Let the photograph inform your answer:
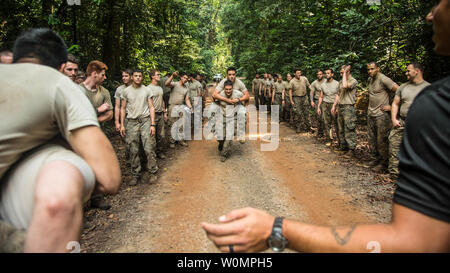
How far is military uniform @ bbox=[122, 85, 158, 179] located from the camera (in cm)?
639

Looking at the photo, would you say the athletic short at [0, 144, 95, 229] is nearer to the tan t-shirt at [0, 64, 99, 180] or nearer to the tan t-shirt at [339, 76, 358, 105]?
the tan t-shirt at [0, 64, 99, 180]

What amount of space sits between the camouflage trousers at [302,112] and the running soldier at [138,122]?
6942 millimetres

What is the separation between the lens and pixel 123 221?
453cm

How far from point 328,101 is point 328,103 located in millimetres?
77

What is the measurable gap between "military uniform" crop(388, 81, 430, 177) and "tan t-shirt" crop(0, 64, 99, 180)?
5.61 metres

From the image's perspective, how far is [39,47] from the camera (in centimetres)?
146

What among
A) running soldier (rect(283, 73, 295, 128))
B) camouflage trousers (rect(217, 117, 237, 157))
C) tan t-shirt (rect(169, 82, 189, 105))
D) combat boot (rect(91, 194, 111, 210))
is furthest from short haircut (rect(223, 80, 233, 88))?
running soldier (rect(283, 73, 295, 128))

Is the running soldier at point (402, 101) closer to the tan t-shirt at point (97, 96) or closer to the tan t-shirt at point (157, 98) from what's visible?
the tan t-shirt at point (97, 96)

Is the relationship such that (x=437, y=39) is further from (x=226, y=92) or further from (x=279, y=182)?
(x=226, y=92)

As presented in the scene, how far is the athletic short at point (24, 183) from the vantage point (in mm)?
1164

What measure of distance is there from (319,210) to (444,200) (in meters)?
4.10

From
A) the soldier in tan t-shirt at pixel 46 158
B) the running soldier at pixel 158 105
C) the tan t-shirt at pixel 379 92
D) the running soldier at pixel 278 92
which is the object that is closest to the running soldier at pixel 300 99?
the running soldier at pixel 278 92

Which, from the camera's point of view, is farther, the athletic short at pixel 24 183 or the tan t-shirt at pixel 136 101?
the tan t-shirt at pixel 136 101
